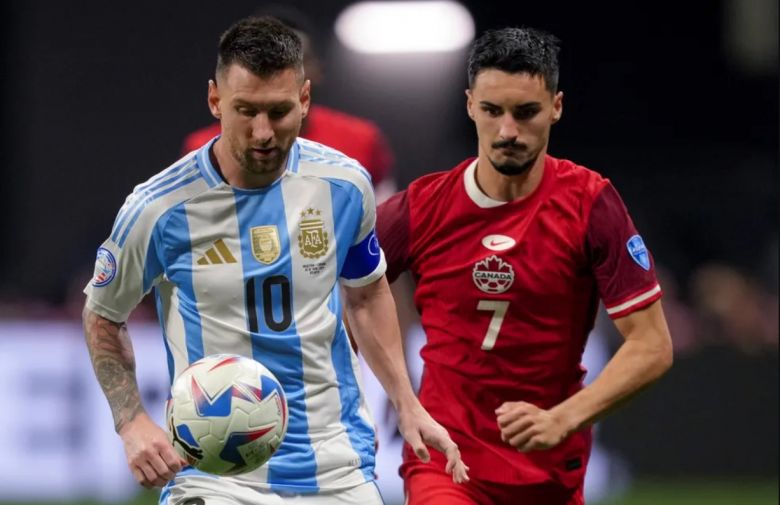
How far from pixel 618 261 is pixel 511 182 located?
471 millimetres

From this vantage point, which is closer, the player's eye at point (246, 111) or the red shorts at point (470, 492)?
the player's eye at point (246, 111)

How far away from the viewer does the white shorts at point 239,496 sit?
4395 millimetres

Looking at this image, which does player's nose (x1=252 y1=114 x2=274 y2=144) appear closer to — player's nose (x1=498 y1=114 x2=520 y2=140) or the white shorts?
player's nose (x1=498 y1=114 x2=520 y2=140)

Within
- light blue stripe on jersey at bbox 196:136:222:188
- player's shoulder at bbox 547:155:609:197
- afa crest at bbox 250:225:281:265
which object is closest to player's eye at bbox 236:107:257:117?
light blue stripe on jersey at bbox 196:136:222:188

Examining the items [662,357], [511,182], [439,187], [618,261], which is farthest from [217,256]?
[662,357]

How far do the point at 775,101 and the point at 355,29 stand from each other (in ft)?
14.0

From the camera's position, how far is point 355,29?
1559cm

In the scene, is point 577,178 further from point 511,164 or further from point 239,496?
point 239,496

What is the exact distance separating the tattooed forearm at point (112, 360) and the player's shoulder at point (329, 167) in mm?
722

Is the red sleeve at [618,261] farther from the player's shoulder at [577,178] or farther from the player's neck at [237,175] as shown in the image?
the player's neck at [237,175]

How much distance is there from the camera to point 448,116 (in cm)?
1519

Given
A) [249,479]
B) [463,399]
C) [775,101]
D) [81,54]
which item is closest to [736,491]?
[463,399]

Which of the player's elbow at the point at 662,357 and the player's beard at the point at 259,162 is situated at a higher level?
the player's beard at the point at 259,162

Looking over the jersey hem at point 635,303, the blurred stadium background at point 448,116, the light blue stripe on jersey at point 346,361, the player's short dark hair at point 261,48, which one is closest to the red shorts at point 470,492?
the light blue stripe on jersey at point 346,361
